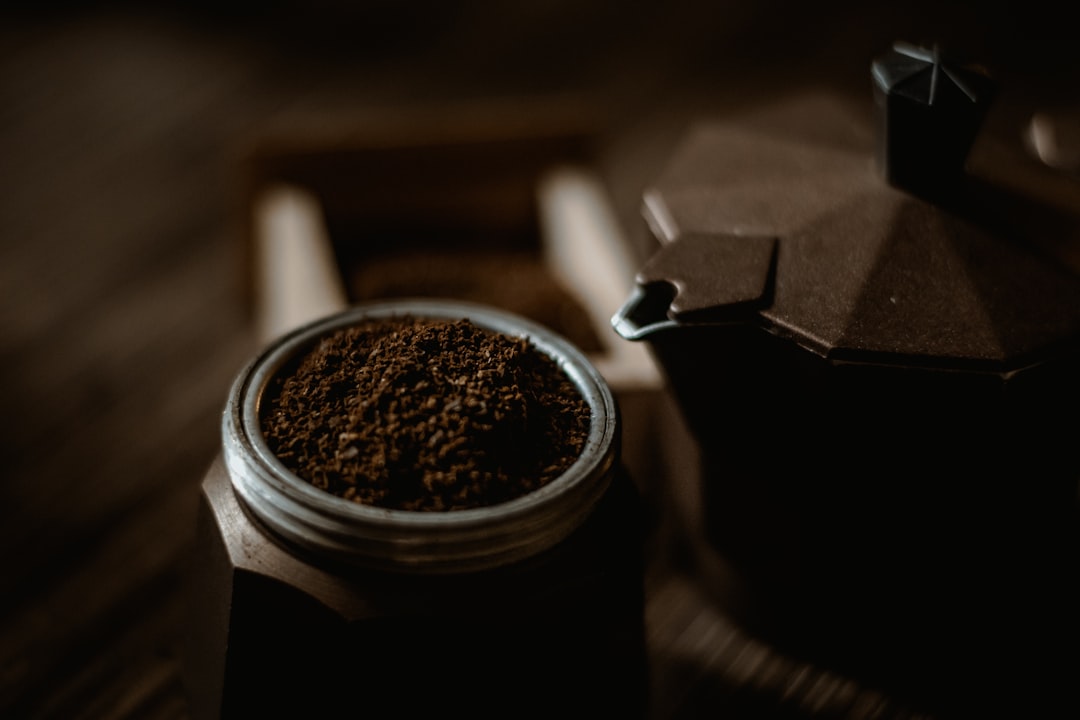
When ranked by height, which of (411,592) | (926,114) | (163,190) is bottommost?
(163,190)

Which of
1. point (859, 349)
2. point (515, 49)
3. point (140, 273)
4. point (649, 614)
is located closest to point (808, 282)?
point (859, 349)

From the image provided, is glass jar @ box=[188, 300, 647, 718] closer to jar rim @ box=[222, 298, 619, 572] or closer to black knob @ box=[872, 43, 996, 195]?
jar rim @ box=[222, 298, 619, 572]

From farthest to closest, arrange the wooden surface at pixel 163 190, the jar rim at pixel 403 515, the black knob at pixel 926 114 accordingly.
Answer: the wooden surface at pixel 163 190 → the black knob at pixel 926 114 → the jar rim at pixel 403 515

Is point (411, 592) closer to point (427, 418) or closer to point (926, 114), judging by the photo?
point (427, 418)

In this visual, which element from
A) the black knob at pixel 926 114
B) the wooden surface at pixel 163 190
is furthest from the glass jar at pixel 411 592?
the black knob at pixel 926 114

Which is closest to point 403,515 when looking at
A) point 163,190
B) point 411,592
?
point 411,592

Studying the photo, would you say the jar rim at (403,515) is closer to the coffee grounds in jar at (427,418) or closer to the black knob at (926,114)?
the coffee grounds in jar at (427,418)
